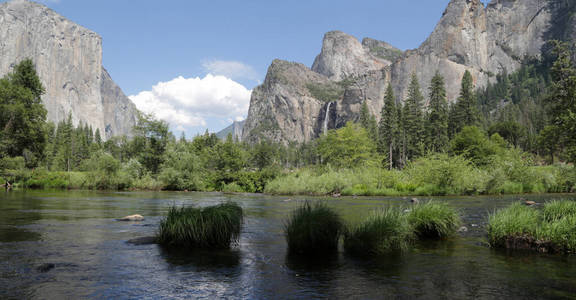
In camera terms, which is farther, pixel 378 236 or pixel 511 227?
pixel 511 227

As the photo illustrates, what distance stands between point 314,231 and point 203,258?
→ 357cm

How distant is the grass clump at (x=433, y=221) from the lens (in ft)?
47.5

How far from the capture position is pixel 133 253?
38.9 ft

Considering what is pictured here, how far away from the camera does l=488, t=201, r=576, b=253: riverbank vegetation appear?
11.7 meters

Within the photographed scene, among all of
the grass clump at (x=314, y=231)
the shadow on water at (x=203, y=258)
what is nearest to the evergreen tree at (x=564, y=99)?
the grass clump at (x=314, y=231)

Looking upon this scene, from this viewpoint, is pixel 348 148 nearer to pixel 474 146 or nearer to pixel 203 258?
pixel 474 146

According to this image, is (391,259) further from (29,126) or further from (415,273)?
(29,126)

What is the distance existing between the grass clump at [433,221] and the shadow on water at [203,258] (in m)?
7.14

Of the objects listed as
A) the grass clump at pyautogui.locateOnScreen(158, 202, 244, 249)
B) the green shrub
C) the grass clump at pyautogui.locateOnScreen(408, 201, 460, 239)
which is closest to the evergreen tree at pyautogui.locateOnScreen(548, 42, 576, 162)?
the grass clump at pyautogui.locateOnScreen(408, 201, 460, 239)

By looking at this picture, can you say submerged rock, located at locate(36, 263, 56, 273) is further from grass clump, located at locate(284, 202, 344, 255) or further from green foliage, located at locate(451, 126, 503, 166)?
green foliage, located at locate(451, 126, 503, 166)

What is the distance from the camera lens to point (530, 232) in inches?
492

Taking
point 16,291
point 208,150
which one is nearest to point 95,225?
point 16,291

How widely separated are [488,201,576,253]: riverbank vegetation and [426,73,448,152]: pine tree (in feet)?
273

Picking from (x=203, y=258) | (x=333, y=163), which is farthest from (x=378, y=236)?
(x=333, y=163)
